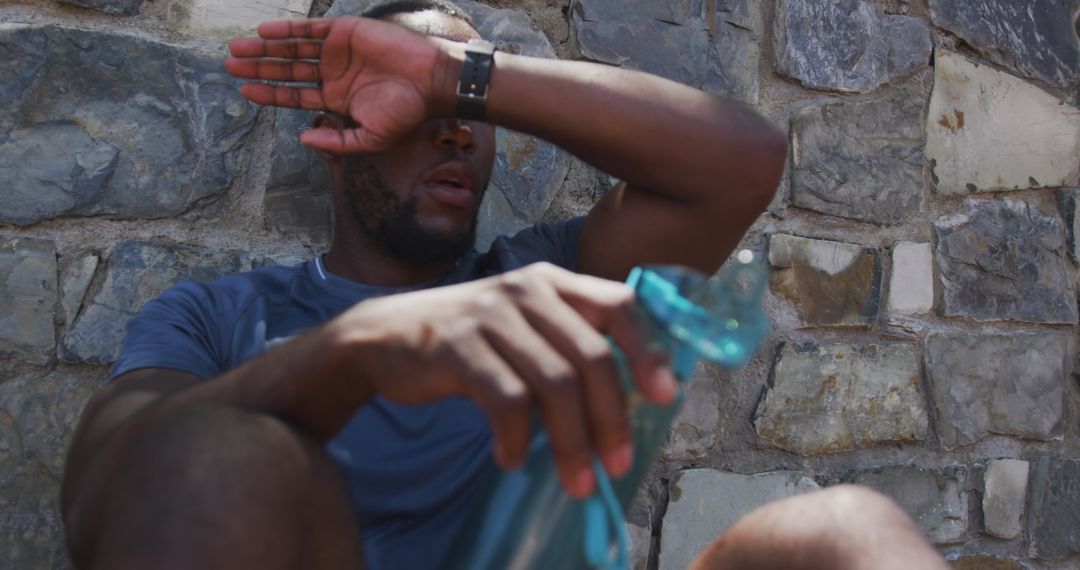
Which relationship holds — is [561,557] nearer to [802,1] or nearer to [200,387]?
[200,387]

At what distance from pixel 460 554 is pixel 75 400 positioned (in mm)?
944

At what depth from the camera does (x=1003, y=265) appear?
2.10 metres

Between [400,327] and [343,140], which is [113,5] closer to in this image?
[343,140]

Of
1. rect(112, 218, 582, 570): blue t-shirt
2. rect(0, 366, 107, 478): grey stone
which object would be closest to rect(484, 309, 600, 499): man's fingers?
rect(112, 218, 582, 570): blue t-shirt

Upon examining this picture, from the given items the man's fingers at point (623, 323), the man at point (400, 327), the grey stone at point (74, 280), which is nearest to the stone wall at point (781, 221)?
the grey stone at point (74, 280)

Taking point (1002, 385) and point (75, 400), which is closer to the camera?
point (75, 400)

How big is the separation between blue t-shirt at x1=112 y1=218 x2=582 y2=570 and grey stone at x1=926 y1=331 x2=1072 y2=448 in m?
1.17

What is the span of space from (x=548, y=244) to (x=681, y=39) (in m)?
0.56

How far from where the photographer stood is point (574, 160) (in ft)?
6.16

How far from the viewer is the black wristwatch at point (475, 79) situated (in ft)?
4.68

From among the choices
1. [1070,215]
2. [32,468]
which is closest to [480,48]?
[32,468]

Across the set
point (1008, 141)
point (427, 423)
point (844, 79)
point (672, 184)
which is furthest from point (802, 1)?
point (427, 423)

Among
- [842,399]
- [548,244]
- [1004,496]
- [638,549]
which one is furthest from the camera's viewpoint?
[1004,496]

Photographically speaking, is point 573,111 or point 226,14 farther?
point 226,14
